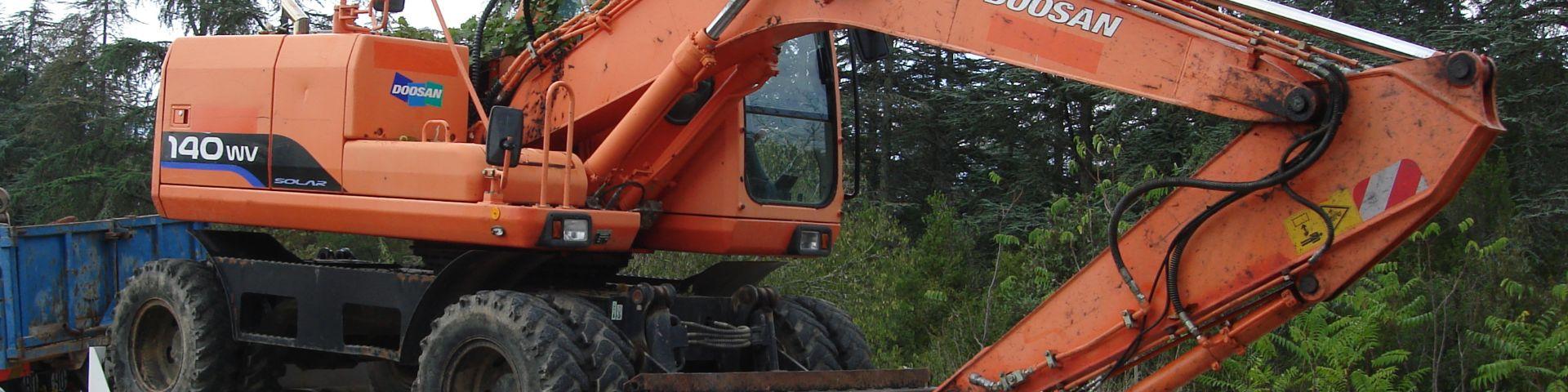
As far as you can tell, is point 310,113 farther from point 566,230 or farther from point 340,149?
point 566,230

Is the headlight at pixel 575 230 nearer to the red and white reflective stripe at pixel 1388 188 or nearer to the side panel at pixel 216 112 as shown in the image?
the side panel at pixel 216 112

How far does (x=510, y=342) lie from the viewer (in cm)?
666

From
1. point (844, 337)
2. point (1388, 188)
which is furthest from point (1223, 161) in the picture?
point (844, 337)

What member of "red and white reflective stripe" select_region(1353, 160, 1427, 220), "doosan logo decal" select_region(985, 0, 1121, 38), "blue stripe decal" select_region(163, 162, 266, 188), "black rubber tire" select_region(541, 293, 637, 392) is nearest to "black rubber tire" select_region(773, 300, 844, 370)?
"black rubber tire" select_region(541, 293, 637, 392)

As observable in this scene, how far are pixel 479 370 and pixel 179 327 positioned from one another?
2569mm

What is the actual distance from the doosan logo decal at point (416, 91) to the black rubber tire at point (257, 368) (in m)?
2.08

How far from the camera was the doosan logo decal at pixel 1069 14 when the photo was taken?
548 centimetres

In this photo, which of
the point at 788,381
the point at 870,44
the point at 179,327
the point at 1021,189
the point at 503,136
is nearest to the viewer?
the point at 503,136

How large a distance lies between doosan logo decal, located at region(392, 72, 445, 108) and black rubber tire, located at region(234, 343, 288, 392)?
2.08 metres

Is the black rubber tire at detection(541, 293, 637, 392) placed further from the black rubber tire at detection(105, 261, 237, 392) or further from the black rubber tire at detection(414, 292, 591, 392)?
the black rubber tire at detection(105, 261, 237, 392)

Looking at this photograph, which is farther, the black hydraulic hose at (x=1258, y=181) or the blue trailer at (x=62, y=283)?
the blue trailer at (x=62, y=283)

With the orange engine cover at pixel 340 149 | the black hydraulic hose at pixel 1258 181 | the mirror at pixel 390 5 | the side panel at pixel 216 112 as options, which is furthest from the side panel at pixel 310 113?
the black hydraulic hose at pixel 1258 181

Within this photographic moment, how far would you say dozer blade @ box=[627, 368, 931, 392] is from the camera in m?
6.48

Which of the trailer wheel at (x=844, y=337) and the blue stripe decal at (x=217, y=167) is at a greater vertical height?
the blue stripe decal at (x=217, y=167)
